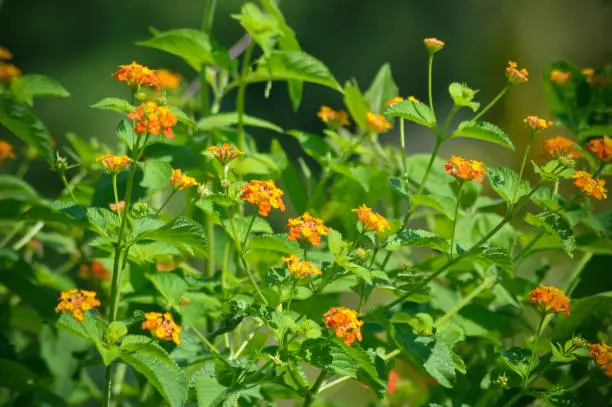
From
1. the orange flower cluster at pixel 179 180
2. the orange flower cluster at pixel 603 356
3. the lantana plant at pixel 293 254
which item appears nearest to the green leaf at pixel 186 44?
the lantana plant at pixel 293 254

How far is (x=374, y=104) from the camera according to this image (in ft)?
4.04

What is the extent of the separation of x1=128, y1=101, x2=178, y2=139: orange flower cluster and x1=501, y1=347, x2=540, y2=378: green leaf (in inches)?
17.1

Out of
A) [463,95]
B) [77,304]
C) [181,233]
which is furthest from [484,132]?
[77,304]

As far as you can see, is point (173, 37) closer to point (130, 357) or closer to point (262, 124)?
point (262, 124)

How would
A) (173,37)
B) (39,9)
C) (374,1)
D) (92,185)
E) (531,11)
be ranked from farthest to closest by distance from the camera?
(374,1) < (39,9) < (531,11) < (92,185) < (173,37)

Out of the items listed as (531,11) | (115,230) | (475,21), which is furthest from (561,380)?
(475,21)

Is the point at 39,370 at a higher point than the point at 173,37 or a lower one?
lower

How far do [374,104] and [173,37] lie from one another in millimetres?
371

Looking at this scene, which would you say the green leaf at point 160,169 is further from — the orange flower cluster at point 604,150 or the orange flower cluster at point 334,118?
the orange flower cluster at point 604,150

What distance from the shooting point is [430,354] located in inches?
33.3

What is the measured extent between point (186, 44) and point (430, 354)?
49cm

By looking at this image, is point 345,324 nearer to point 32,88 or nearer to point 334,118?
point 334,118

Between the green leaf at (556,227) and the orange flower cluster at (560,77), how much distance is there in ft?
1.22

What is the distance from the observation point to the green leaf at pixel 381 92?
1.23 meters
